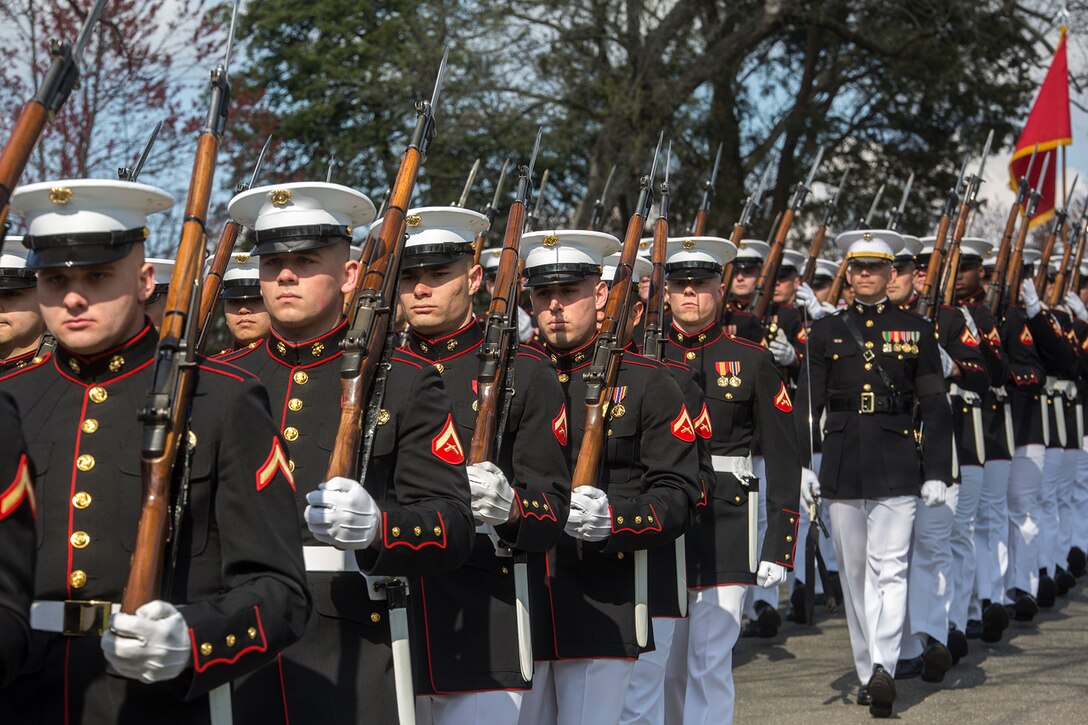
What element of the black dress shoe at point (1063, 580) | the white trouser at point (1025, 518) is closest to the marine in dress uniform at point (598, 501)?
the white trouser at point (1025, 518)

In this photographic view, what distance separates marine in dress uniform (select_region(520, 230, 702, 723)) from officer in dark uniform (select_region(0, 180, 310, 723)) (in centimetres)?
217

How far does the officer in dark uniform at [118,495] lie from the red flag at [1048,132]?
11723 mm

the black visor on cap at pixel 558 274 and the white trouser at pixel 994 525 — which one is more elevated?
the black visor on cap at pixel 558 274

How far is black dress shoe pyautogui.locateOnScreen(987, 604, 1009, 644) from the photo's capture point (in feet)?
32.9

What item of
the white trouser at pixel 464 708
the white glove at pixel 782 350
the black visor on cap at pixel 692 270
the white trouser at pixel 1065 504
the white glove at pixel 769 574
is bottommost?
the white trouser at pixel 1065 504

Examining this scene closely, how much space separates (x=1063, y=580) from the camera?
12359mm

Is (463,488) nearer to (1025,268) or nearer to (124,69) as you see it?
(1025,268)

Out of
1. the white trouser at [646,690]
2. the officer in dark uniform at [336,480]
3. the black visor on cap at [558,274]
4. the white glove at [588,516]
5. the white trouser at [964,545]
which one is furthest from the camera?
the white trouser at [964,545]

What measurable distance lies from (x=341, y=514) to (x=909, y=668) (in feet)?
19.7

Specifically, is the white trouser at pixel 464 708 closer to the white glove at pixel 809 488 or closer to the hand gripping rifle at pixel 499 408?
the hand gripping rifle at pixel 499 408

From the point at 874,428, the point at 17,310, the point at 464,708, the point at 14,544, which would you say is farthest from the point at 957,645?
the point at 14,544

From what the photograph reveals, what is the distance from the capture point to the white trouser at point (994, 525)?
10594 millimetres

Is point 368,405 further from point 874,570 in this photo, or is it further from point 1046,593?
Result: point 1046,593

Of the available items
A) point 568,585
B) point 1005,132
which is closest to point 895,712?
point 568,585
